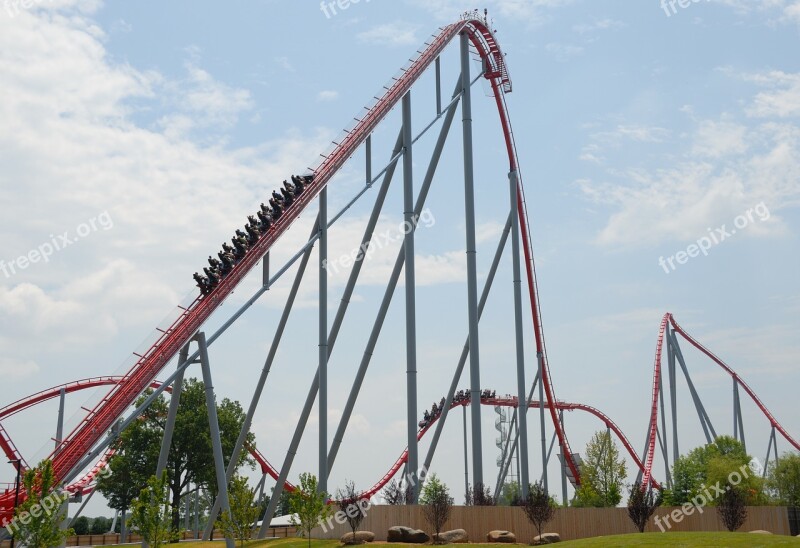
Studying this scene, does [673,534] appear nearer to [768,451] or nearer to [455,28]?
[455,28]

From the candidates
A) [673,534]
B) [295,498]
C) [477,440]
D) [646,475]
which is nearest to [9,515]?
[295,498]

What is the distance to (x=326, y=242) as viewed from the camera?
1282 inches

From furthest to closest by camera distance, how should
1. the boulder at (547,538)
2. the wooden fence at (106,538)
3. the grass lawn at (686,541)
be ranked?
the wooden fence at (106,538), the boulder at (547,538), the grass lawn at (686,541)

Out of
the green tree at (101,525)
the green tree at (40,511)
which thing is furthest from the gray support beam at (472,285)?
the green tree at (101,525)

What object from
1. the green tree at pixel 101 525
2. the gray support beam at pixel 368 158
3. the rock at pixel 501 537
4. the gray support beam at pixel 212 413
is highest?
the gray support beam at pixel 368 158

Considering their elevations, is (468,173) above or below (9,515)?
above

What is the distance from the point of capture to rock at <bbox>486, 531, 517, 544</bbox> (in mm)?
28531

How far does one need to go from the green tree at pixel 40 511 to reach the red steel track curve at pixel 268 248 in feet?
2.78

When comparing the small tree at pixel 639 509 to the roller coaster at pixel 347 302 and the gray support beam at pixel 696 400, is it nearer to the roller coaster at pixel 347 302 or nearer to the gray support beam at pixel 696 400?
the roller coaster at pixel 347 302

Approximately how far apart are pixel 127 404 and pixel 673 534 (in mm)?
17278

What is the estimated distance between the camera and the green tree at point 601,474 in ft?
154

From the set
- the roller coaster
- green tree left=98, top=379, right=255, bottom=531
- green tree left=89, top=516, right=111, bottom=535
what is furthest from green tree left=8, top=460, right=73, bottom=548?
green tree left=89, top=516, right=111, bottom=535

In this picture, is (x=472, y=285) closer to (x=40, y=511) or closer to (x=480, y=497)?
(x=480, y=497)

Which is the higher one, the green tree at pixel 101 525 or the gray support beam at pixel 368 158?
the gray support beam at pixel 368 158
